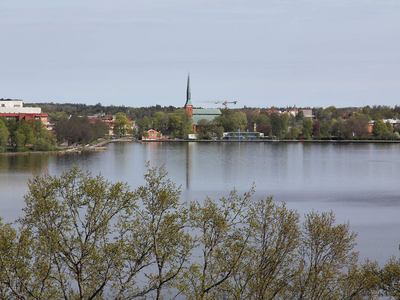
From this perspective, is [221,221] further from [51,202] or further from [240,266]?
[51,202]

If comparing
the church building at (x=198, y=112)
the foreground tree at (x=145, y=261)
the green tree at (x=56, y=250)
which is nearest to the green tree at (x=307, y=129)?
the church building at (x=198, y=112)

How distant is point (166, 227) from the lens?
11.9 m

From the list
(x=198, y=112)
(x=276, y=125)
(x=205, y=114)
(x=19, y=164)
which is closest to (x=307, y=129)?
(x=276, y=125)

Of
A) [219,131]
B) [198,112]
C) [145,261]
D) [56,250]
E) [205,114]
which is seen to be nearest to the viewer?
[56,250]

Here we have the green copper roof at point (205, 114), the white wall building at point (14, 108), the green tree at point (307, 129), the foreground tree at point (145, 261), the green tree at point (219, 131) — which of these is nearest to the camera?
the foreground tree at point (145, 261)

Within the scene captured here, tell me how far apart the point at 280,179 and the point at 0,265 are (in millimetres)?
32744

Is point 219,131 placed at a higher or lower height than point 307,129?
lower

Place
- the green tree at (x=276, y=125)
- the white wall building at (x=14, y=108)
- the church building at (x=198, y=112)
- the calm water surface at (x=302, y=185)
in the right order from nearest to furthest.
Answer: the calm water surface at (x=302, y=185)
the white wall building at (x=14, y=108)
the green tree at (x=276, y=125)
the church building at (x=198, y=112)

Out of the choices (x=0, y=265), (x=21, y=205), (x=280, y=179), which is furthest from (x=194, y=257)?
(x=280, y=179)

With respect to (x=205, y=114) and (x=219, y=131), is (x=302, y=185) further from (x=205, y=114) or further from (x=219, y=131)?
(x=205, y=114)

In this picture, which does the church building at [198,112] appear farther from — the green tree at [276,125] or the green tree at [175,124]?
the green tree at [276,125]

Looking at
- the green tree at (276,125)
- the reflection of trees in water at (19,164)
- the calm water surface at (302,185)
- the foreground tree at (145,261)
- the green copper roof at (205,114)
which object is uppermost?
the green copper roof at (205,114)

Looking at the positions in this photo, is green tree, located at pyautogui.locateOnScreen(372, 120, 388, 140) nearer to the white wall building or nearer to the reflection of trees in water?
the white wall building

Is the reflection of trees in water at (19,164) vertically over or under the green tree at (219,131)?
under
